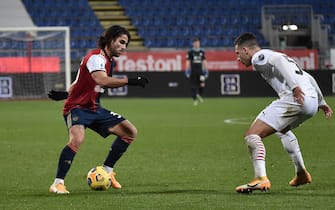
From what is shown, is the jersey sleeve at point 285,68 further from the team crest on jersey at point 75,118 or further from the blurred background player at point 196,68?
the blurred background player at point 196,68

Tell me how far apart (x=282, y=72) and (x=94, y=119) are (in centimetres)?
205

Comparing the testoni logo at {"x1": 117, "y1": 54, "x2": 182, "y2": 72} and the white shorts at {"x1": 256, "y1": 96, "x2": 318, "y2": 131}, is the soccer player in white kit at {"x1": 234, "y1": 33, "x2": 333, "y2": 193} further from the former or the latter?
the testoni logo at {"x1": 117, "y1": 54, "x2": 182, "y2": 72}

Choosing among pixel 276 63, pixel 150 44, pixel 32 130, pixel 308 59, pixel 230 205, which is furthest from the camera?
pixel 150 44

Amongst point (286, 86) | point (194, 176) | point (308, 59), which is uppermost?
point (286, 86)

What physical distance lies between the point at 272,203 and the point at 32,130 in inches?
451

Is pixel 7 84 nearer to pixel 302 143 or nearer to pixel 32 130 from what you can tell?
pixel 32 130

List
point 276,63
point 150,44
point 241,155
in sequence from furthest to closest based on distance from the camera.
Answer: point 150,44 < point 241,155 < point 276,63

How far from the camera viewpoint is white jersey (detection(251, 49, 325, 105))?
8815mm

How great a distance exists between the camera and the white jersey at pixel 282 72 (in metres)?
8.81

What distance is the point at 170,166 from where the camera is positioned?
39.0 ft

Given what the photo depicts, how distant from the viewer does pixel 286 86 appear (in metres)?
8.97

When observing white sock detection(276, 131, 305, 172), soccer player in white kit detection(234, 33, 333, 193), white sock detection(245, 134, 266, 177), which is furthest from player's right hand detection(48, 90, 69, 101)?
white sock detection(276, 131, 305, 172)

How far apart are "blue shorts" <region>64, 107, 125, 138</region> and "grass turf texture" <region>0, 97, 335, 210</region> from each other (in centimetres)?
68

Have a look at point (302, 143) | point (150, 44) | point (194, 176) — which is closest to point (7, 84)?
point (150, 44)
